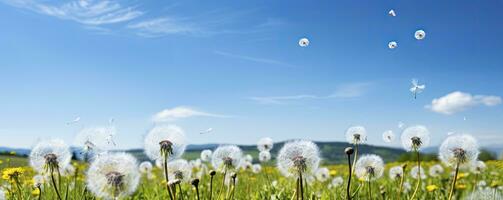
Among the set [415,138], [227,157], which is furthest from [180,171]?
[415,138]

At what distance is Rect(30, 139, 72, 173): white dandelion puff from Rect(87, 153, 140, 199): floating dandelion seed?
1.77ft

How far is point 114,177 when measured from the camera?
2.74 metres

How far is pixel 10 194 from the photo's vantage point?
15.2 feet

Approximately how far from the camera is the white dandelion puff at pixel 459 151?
3.71 metres

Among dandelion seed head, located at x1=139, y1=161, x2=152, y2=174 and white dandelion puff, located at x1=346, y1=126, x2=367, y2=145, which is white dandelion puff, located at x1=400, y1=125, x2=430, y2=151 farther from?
dandelion seed head, located at x1=139, y1=161, x2=152, y2=174

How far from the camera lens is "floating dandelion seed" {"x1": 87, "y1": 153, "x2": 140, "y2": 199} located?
2.75m

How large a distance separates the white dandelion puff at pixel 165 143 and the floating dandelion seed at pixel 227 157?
875mm

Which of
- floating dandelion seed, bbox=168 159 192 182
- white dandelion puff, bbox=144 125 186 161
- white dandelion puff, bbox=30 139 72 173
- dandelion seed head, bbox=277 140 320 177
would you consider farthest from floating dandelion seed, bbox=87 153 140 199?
floating dandelion seed, bbox=168 159 192 182

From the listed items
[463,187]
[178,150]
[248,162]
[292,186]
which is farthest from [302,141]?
[248,162]

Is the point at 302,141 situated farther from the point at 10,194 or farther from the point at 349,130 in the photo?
the point at 10,194

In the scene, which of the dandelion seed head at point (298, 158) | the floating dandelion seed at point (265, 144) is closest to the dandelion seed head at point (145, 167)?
the floating dandelion seed at point (265, 144)

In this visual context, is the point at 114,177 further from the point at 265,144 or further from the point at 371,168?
the point at 265,144

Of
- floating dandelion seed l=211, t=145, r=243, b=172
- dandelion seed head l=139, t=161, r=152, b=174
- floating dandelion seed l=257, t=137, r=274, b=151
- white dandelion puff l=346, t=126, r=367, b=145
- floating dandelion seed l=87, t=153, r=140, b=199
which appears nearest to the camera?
floating dandelion seed l=87, t=153, r=140, b=199

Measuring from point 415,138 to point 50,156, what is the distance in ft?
7.97
